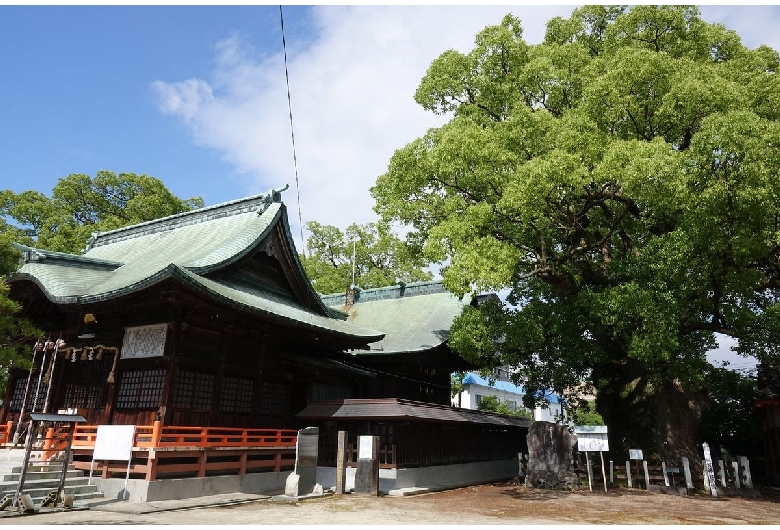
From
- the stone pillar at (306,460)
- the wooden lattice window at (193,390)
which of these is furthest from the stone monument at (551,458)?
the wooden lattice window at (193,390)

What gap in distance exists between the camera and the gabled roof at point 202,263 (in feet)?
49.2

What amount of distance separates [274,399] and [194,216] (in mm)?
8996

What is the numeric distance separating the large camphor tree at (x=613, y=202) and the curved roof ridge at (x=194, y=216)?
14.7 feet

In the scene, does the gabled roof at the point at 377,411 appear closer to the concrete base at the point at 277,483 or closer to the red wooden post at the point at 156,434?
the concrete base at the point at 277,483

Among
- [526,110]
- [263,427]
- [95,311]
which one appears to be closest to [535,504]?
[263,427]

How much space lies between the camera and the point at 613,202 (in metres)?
19.8

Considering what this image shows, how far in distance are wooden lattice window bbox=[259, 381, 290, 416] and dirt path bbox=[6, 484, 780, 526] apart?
4.08 metres

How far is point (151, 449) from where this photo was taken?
41.7 ft

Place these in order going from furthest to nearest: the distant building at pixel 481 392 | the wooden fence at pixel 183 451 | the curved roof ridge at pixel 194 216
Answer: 1. the distant building at pixel 481 392
2. the curved roof ridge at pixel 194 216
3. the wooden fence at pixel 183 451

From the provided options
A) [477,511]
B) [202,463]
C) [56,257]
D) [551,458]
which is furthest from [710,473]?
[56,257]

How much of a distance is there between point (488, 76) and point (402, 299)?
13.3 m

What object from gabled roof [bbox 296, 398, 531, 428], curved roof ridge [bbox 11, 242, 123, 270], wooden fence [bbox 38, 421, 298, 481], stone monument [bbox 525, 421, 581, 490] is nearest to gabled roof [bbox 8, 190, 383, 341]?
curved roof ridge [bbox 11, 242, 123, 270]

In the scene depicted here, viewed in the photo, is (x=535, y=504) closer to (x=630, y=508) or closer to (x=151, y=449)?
(x=630, y=508)

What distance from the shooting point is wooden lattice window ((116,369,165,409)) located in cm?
1479
